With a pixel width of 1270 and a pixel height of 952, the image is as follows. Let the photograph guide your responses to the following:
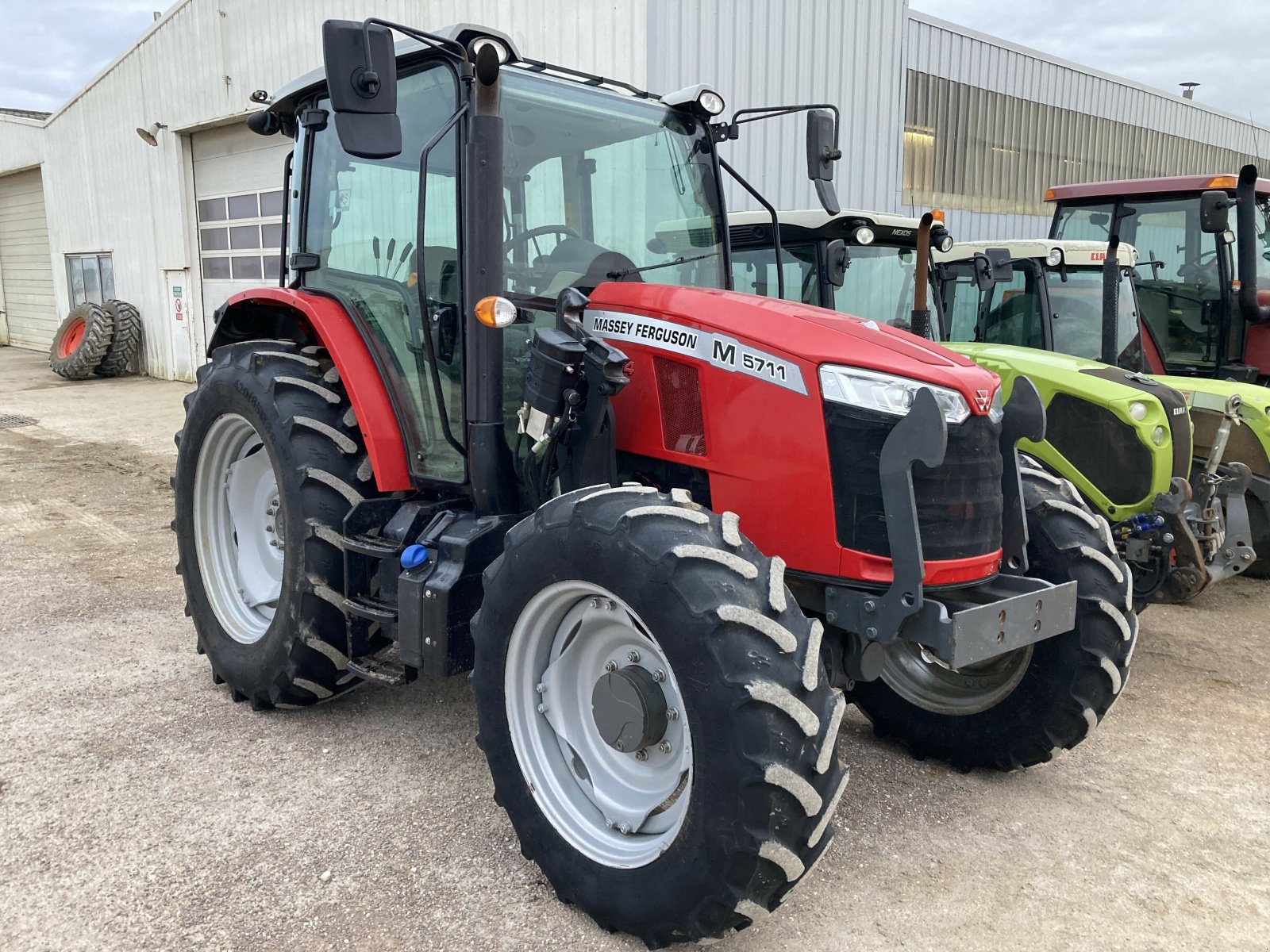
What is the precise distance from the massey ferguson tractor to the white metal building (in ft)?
19.0

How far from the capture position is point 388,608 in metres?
3.31

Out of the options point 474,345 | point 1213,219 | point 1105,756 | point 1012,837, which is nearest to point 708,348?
point 474,345

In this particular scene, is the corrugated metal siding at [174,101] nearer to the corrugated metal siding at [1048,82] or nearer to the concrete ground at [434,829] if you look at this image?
the corrugated metal siding at [1048,82]

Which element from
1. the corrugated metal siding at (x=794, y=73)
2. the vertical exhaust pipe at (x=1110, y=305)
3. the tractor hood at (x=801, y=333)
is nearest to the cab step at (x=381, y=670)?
the tractor hood at (x=801, y=333)

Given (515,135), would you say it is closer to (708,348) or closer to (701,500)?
(708,348)

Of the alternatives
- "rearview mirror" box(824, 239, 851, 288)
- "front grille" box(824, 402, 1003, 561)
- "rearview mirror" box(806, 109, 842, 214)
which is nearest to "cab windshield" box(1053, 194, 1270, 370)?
"rearview mirror" box(824, 239, 851, 288)

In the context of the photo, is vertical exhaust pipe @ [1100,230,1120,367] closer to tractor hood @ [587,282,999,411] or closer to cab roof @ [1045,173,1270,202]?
cab roof @ [1045,173,1270,202]

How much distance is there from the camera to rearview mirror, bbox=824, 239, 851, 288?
5.77 metres

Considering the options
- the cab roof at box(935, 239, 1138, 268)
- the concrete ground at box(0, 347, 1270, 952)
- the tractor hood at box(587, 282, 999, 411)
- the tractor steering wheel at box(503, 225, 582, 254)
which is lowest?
the concrete ground at box(0, 347, 1270, 952)

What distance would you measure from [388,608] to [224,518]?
3.77ft

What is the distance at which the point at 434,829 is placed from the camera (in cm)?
292

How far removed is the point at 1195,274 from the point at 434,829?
6.33 m

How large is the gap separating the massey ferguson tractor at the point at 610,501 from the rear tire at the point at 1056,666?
0.04 feet

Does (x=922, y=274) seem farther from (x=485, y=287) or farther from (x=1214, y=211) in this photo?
(x=1214, y=211)
